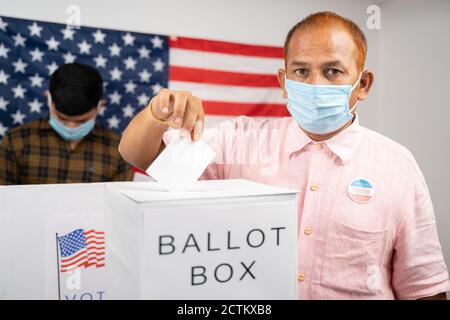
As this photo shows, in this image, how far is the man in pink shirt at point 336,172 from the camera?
2.71 ft

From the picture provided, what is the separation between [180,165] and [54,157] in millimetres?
1924

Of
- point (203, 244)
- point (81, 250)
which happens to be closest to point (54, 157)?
point (81, 250)

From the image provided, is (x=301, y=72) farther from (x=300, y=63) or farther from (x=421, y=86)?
(x=421, y=86)

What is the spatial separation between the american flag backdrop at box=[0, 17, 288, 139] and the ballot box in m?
2.31

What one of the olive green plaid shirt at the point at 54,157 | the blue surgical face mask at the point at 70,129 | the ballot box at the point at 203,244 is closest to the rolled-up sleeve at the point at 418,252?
the ballot box at the point at 203,244

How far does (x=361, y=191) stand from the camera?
0.86 metres

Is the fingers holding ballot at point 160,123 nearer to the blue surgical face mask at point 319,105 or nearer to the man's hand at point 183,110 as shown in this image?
the man's hand at point 183,110

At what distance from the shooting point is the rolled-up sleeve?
877mm

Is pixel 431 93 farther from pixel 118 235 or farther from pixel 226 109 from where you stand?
pixel 118 235

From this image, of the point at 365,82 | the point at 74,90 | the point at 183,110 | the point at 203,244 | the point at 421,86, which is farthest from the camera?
the point at 421,86

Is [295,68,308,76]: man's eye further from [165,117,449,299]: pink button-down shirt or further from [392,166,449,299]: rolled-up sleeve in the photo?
[392,166,449,299]: rolled-up sleeve

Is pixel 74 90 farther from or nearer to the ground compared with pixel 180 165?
farther from the ground

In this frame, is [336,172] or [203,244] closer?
[203,244]

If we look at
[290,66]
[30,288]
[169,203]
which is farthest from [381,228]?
[30,288]
